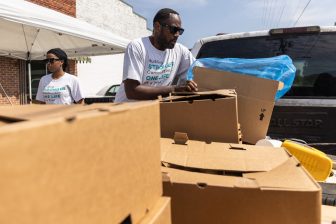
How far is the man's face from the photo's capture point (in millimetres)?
2719

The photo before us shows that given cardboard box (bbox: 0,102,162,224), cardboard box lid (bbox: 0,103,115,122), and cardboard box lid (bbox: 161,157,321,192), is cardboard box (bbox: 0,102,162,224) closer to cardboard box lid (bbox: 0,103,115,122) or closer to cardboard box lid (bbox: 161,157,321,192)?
cardboard box lid (bbox: 0,103,115,122)

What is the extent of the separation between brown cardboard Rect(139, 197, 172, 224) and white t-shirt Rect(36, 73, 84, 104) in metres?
3.20

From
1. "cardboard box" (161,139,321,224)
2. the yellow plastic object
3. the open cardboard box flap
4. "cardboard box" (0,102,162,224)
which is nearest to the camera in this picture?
"cardboard box" (0,102,162,224)

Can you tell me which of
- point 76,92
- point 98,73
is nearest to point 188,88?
point 76,92

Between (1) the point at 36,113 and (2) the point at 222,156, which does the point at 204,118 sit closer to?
(2) the point at 222,156

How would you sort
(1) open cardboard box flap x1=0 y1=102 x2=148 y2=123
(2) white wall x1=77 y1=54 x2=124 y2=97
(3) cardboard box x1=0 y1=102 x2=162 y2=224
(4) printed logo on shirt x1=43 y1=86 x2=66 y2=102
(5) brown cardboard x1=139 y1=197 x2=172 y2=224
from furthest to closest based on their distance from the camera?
(2) white wall x1=77 y1=54 x2=124 y2=97
(4) printed logo on shirt x1=43 y1=86 x2=66 y2=102
(5) brown cardboard x1=139 y1=197 x2=172 y2=224
(1) open cardboard box flap x1=0 y1=102 x2=148 y2=123
(3) cardboard box x1=0 y1=102 x2=162 y2=224

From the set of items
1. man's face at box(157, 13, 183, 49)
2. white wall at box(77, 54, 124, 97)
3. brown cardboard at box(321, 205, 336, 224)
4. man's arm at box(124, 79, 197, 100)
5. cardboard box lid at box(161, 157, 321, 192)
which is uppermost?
white wall at box(77, 54, 124, 97)

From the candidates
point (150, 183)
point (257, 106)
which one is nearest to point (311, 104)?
point (257, 106)

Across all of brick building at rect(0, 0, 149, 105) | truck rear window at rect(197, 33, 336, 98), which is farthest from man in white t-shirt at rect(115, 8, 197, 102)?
brick building at rect(0, 0, 149, 105)

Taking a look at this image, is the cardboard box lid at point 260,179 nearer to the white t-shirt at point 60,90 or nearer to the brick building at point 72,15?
the white t-shirt at point 60,90

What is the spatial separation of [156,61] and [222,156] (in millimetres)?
1268

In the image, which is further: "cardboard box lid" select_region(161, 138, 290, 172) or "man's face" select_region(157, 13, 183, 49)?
"man's face" select_region(157, 13, 183, 49)

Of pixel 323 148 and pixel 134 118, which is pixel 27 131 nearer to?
pixel 134 118

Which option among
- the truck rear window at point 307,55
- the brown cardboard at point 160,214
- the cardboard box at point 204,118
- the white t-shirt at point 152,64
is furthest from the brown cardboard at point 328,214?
the white t-shirt at point 152,64
